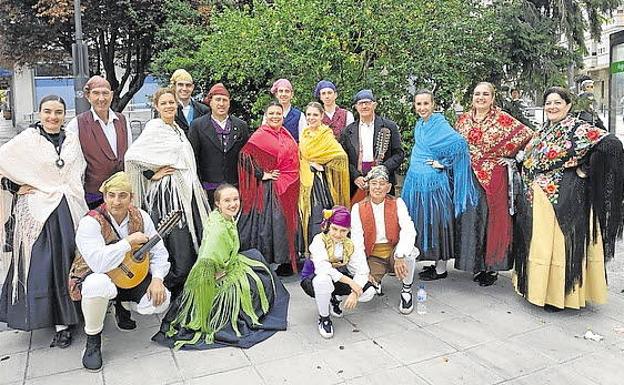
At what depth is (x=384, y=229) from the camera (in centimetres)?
382

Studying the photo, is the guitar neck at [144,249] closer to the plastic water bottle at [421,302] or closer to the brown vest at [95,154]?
the brown vest at [95,154]

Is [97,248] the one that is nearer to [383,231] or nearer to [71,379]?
[71,379]

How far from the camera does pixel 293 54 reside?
6.70 metres

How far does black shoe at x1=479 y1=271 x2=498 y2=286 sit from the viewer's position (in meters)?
4.34

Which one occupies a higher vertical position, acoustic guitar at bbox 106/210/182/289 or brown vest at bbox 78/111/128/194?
brown vest at bbox 78/111/128/194

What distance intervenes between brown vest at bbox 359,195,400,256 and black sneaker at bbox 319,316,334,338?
558mm

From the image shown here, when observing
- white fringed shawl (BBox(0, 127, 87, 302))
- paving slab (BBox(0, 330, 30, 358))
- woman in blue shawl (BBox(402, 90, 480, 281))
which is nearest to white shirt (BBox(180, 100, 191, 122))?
white fringed shawl (BBox(0, 127, 87, 302))

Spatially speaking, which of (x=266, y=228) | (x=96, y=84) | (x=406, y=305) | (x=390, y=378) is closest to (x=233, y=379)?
(x=390, y=378)

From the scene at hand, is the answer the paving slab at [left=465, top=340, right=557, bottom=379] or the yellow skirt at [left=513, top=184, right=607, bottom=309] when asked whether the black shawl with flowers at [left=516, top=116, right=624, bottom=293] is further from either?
the paving slab at [left=465, top=340, right=557, bottom=379]

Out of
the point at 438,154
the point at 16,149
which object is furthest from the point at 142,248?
the point at 438,154

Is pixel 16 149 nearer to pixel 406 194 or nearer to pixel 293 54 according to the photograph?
pixel 406 194

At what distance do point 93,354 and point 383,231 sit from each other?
1883mm

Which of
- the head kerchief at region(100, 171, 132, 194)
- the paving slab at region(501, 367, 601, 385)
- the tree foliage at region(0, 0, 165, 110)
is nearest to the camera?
the paving slab at region(501, 367, 601, 385)

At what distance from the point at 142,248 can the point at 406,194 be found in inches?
78.0
